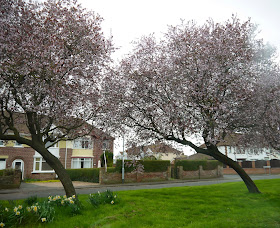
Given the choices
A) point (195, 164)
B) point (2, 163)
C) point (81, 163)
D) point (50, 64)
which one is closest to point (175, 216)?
point (50, 64)

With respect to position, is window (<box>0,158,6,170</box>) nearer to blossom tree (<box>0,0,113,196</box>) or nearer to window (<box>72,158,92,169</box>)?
window (<box>72,158,92,169</box>)

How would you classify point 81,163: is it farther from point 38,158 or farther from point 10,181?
point 10,181

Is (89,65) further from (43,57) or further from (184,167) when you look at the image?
(184,167)

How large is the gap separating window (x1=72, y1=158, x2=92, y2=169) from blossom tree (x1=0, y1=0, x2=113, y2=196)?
2742 centimetres

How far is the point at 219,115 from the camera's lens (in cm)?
1080

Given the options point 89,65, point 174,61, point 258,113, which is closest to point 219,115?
point 258,113

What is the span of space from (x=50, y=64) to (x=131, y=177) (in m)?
22.5

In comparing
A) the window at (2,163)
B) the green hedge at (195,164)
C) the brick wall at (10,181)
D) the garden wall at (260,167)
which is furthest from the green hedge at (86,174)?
the garden wall at (260,167)

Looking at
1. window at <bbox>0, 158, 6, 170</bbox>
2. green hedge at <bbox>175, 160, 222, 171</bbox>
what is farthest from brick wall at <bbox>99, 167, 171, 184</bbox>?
window at <bbox>0, 158, 6, 170</bbox>

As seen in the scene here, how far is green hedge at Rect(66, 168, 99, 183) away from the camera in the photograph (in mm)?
29969

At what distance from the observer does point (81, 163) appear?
3850 centimetres

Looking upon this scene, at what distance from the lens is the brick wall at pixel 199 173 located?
35.8m

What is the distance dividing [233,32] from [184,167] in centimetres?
2735

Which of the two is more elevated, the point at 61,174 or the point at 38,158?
the point at 61,174
